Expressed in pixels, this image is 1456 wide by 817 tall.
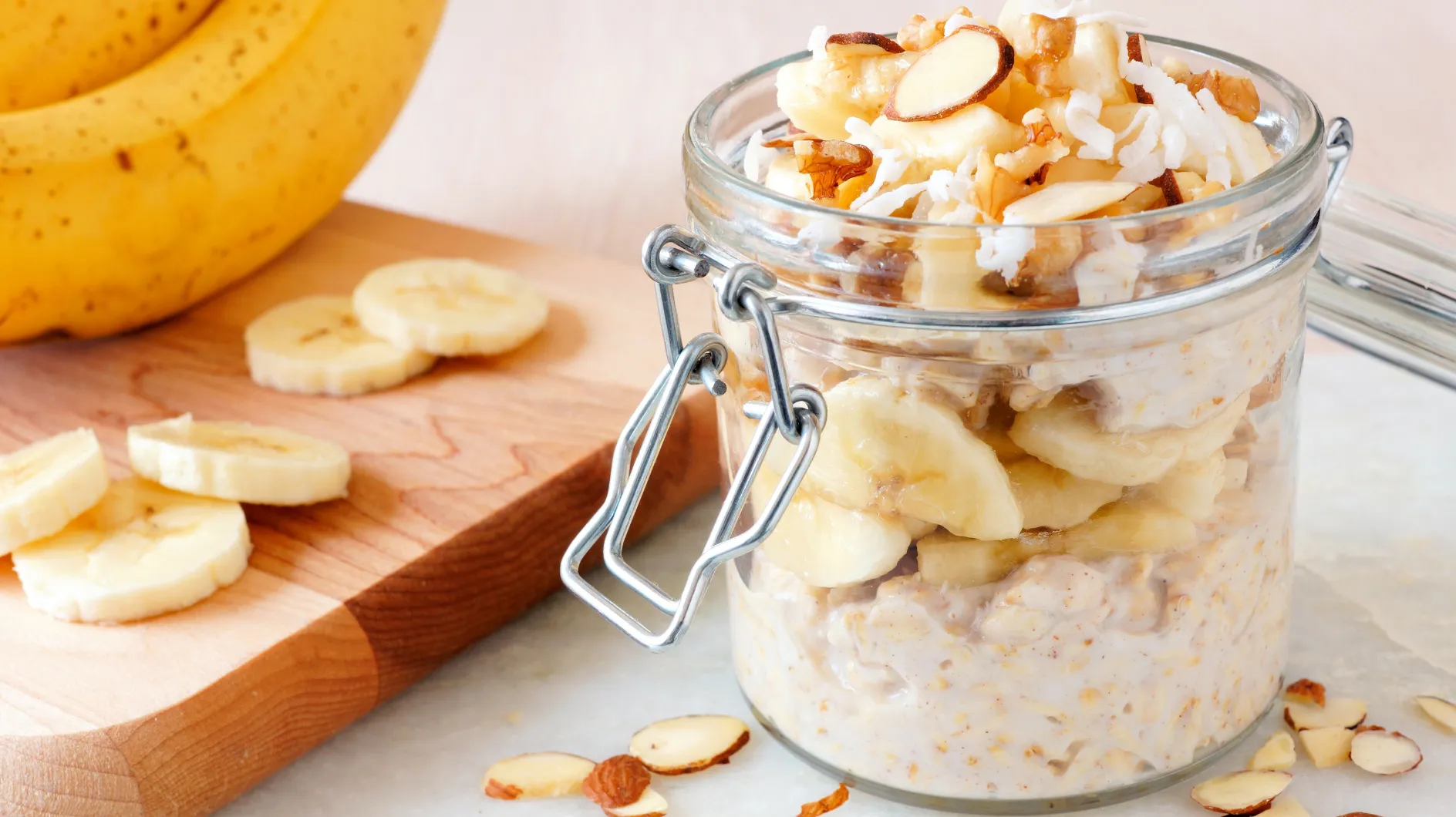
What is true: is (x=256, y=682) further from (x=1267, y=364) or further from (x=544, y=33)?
(x=544, y=33)

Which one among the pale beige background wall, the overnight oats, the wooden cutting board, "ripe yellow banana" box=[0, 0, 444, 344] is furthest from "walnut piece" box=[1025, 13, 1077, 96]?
the pale beige background wall

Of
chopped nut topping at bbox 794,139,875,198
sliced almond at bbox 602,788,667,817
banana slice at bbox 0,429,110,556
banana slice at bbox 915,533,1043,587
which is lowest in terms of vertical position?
sliced almond at bbox 602,788,667,817

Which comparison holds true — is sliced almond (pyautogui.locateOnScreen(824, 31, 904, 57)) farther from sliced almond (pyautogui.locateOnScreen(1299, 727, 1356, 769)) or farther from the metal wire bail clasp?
sliced almond (pyautogui.locateOnScreen(1299, 727, 1356, 769))

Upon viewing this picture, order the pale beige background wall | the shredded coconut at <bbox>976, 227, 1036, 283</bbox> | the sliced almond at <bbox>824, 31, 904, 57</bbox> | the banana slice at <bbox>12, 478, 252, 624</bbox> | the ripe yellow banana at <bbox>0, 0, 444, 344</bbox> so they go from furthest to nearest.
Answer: the pale beige background wall
the ripe yellow banana at <bbox>0, 0, 444, 344</bbox>
the banana slice at <bbox>12, 478, 252, 624</bbox>
the sliced almond at <bbox>824, 31, 904, 57</bbox>
the shredded coconut at <bbox>976, 227, 1036, 283</bbox>

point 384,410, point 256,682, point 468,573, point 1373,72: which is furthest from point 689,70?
point 256,682

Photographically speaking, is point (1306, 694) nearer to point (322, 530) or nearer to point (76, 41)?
point (322, 530)

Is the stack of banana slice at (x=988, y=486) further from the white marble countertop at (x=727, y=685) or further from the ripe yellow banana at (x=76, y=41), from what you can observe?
the ripe yellow banana at (x=76, y=41)

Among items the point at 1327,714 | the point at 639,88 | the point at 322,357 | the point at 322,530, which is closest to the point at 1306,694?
the point at 1327,714
